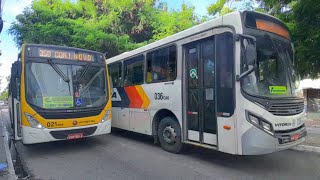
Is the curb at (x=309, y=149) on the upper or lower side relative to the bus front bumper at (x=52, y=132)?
lower

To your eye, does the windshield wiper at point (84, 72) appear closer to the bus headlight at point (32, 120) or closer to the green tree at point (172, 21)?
the bus headlight at point (32, 120)

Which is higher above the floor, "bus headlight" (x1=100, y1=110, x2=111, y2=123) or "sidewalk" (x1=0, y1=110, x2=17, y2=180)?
"bus headlight" (x1=100, y1=110, x2=111, y2=123)

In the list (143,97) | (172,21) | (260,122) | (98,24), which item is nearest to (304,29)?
(260,122)

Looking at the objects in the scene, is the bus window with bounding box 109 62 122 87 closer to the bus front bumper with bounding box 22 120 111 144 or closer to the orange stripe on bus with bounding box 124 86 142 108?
the orange stripe on bus with bounding box 124 86 142 108

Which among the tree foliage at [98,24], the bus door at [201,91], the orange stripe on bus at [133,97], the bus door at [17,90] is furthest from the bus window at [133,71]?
the tree foliage at [98,24]

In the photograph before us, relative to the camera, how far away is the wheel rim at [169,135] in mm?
7609

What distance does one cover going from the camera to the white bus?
564 cm

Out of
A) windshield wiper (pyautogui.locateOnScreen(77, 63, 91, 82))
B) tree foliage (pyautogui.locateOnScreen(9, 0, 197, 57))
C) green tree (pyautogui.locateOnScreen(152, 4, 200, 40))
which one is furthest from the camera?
green tree (pyautogui.locateOnScreen(152, 4, 200, 40))

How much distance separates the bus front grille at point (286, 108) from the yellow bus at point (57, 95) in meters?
4.91

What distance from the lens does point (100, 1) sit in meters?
19.8

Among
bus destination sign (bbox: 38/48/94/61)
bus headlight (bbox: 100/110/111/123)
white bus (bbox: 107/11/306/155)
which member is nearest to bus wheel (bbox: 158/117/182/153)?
white bus (bbox: 107/11/306/155)

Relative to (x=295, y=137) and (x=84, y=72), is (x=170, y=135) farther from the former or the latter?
(x=84, y=72)

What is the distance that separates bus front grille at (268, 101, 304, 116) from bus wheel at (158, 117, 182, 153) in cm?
249

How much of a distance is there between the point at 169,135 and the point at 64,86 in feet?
10.6
